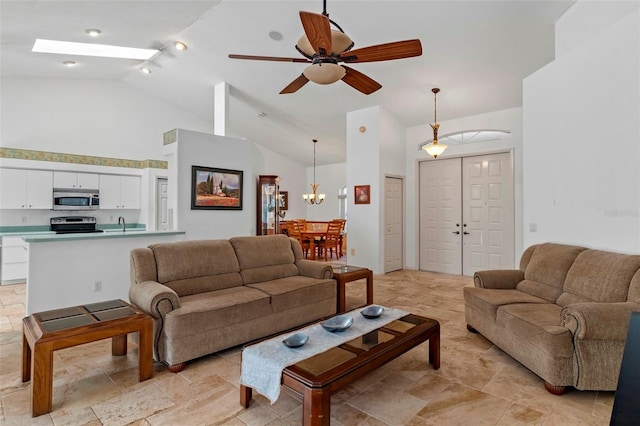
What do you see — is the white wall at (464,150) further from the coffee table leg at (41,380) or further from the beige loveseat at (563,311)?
the coffee table leg at (41,380)

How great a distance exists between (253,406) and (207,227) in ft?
12.2

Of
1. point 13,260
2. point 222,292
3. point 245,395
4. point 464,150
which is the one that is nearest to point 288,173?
point 464,150

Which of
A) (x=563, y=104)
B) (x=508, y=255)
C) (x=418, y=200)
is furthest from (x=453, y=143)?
(x=563, y=104)

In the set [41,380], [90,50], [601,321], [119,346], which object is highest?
[90,50]

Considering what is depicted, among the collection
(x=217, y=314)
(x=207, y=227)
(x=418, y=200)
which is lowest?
(x=217, y=314)

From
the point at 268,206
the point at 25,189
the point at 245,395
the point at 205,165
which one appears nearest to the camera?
the point at 245,395

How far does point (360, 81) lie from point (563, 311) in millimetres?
2464

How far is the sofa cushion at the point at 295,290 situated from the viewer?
330 centimetres

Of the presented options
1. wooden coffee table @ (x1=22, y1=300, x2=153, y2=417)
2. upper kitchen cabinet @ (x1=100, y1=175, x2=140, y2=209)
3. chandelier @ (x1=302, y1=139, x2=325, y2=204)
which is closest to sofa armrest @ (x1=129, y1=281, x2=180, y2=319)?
wooden coffee table @ (x1=22, y1=300, x2=153, y2=417)

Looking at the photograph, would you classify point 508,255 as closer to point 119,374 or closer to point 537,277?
point 537,277

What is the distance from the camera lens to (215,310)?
2.79m

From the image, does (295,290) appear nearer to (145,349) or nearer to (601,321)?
(145,349)

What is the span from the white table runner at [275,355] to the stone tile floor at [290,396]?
286mm

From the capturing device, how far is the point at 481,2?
3.59m
